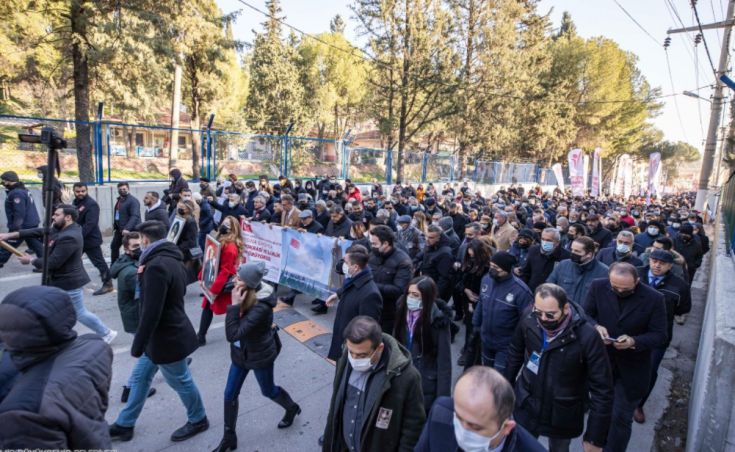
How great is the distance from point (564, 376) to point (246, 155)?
13.8m

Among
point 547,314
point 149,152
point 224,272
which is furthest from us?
point 149,152

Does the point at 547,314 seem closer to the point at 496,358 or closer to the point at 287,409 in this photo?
the point at 496,358

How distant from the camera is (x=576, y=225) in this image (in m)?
6.58

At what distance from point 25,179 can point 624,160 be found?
35070mm

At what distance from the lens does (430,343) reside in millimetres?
3141

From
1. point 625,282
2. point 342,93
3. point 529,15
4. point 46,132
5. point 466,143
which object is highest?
point 529,15

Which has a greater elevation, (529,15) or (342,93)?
(529,15)

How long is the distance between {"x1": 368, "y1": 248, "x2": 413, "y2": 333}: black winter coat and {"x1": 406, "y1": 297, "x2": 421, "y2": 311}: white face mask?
96cm

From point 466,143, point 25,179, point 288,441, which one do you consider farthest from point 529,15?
point 288,441

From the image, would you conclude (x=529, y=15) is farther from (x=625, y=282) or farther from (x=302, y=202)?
(x=625, y=282)

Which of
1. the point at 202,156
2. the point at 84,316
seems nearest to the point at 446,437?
the point at 84,316

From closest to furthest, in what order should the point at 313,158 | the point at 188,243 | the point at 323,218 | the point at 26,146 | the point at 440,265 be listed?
the point at 440,265, the point at 188,243, the point at 323,218, the point at 26,146, the point at 313,158

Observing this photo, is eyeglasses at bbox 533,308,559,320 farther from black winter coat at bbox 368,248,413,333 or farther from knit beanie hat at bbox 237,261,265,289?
knit beanie hat at bbox 237,261,265,289

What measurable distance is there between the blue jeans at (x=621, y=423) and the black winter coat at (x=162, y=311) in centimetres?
375
